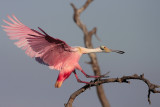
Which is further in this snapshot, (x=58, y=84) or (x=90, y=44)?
(x=90, y=44)

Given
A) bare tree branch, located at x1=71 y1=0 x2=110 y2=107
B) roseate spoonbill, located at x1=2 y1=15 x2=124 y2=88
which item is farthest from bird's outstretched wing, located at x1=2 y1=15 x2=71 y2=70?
bare tree branch, located at x1=71 y1=0 x2=110 y2=107

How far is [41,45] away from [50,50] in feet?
0.51

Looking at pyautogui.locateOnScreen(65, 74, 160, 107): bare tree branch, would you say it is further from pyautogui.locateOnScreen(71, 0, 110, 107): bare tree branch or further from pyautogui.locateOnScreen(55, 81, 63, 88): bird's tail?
pyautogui.locateOnScreen(71, 0, 110, 107): bare tree branch

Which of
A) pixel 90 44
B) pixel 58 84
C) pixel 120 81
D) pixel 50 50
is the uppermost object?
pixel 90 44

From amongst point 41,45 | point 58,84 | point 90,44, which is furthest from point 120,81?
point 90,44

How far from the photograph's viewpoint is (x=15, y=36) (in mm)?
5473

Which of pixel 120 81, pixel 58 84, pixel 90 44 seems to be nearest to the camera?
pixel 120 81

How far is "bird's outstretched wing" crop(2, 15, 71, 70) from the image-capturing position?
5.12 meters

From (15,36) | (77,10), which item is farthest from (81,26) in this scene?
(15,36)

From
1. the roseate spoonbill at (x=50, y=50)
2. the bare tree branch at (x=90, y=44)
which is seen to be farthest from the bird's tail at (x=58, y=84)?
the bare tree branch at (x=90, y=44)

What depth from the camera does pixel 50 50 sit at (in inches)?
206

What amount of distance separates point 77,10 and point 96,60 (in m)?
1.67

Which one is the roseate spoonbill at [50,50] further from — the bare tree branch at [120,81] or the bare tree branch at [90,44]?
the bare tree branch at [90,44]

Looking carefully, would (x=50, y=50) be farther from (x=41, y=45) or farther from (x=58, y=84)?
(x=58, y=84)
